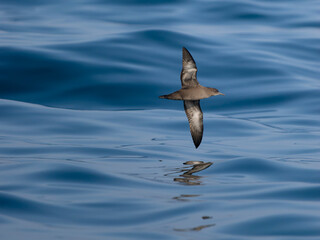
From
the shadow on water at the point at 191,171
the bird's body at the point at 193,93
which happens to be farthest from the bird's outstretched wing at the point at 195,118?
the shadow on water at the point at 191,171

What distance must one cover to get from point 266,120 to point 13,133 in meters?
7.35

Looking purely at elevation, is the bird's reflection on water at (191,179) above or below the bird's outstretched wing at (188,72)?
below

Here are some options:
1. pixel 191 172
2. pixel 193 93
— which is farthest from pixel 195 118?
pixel 191 172

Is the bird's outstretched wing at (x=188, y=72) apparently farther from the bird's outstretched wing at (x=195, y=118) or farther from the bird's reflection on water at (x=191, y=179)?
the bird's reflection on water at (x=191, y=179)

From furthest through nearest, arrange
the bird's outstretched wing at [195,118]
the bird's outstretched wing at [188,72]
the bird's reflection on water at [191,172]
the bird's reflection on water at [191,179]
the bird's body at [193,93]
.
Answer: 1. the bird's reflection on water at [191,172]
2. the bird's outstretched wing at [195,118]
3. the bird's outstretched wing at [188,72]
4. the bird's body at [193,93]
5. the bird's reflection on water at [191,179]

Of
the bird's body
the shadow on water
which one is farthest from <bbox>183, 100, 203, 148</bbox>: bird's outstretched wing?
the shadow on water

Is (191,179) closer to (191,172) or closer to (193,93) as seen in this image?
(191,172)

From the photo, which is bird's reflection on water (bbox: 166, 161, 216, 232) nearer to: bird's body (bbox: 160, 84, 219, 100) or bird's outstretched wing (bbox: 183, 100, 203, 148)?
bird's outstretched wing (bbox: 183, 100, 203, 148)

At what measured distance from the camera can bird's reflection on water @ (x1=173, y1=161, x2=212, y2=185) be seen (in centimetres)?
1345

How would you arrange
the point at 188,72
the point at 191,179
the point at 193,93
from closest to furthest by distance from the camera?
the point at 193,93
the point at 188,72
the point at 191,179

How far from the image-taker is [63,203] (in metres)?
11.8

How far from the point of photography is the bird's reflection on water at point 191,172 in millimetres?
13445

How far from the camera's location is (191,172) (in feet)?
47.1

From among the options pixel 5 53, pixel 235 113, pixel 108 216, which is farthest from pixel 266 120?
pixel 108 216
